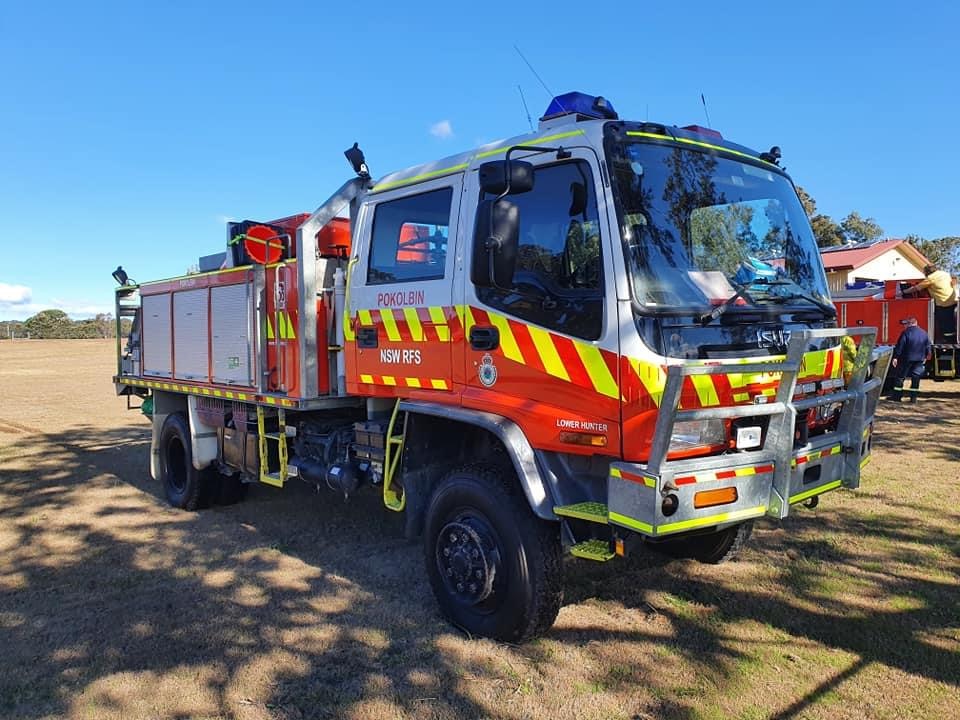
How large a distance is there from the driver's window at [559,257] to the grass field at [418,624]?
5.70 ft

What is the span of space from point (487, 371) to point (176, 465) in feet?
15.3

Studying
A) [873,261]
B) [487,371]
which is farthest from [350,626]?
[873,261]

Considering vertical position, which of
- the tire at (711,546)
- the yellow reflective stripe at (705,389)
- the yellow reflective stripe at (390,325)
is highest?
the yellow reflective stripe at (390,325)

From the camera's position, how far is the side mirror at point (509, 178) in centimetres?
347

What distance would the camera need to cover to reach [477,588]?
3.90 metres

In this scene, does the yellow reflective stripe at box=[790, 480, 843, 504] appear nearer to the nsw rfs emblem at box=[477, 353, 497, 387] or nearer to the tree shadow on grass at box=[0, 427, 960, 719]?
the tree shadow on grass at box=[0, 427, 960, 719]

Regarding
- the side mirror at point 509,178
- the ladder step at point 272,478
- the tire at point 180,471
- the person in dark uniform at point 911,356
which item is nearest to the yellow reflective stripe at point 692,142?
the side mirror at point 509,178

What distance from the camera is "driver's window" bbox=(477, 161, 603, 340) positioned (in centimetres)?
353

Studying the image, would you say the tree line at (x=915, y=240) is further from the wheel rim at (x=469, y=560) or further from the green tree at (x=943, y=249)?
the wheel rim at (x=469, y=560)

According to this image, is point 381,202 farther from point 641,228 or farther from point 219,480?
point 219,480

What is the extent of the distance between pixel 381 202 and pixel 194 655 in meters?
2.91

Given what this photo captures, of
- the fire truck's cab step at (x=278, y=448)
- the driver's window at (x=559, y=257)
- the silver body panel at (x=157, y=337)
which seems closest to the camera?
the driver's window at (x=559, y=257)

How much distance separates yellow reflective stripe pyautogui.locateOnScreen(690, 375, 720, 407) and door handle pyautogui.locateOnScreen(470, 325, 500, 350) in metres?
1.08

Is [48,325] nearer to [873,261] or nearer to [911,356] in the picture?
[873,261]
